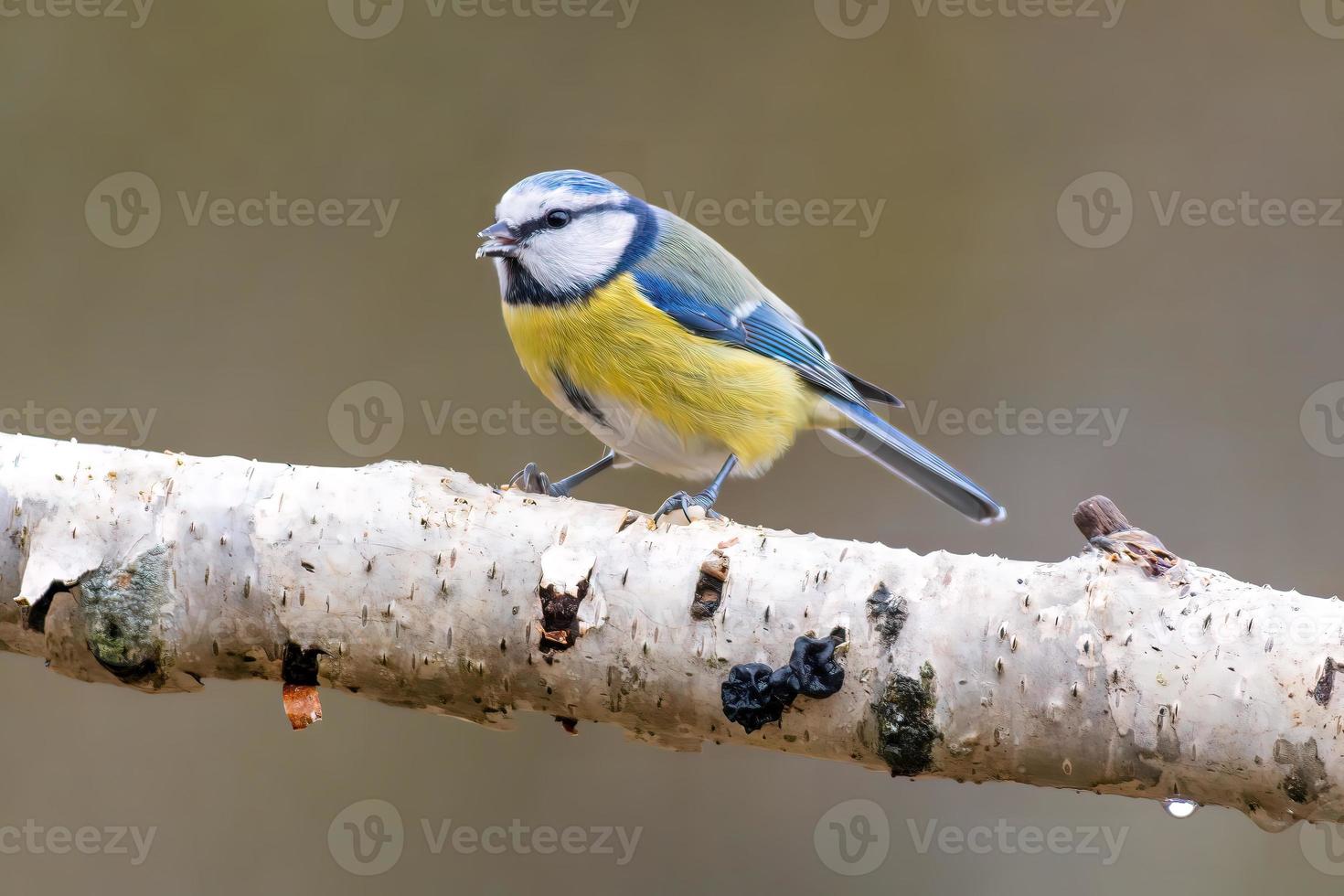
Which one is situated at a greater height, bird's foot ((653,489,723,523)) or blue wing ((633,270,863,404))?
blue wing ((633,270,863,404))

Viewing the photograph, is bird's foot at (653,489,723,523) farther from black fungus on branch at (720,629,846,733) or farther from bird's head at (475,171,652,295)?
bird's head at (475,171,652,295)

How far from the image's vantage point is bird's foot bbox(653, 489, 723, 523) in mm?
1420

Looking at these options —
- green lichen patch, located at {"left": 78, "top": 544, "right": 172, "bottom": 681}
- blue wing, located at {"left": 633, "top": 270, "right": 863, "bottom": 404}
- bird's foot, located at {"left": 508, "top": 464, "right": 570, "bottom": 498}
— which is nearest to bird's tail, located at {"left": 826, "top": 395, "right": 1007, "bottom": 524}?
blue wing, located at {"left": 633, "top": 270, "right": 863, "bottom": 404}

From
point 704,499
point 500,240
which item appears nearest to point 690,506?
point 704,499

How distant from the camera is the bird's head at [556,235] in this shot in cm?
181

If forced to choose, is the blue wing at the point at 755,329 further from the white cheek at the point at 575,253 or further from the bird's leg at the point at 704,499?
the bird's leg at the point at 704,499

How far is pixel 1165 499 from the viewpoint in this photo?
3.00m

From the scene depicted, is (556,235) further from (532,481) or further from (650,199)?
(650,199)

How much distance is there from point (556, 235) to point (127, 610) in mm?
899

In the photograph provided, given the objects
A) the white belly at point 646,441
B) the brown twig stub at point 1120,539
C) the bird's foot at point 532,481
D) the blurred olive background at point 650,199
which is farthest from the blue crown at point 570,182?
the blurred olive background at point 650,199

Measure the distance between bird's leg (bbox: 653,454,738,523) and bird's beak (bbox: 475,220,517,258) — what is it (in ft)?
1.59

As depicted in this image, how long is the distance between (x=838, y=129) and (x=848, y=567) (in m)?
2.40

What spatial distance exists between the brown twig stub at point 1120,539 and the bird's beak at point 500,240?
100 cm

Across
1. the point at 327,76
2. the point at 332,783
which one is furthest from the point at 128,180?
the point at 332,783
